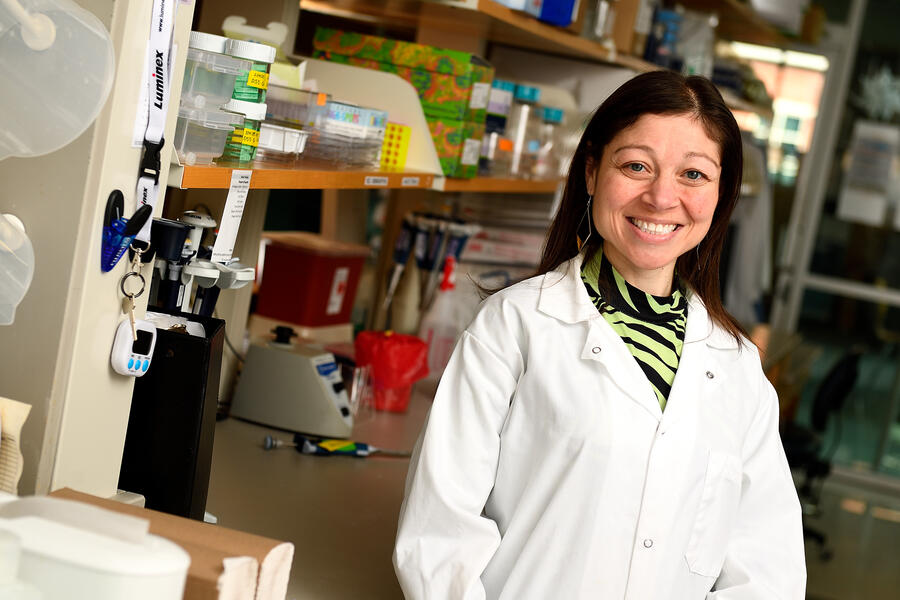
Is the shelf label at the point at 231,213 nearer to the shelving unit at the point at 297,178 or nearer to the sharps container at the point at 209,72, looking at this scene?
the shelving unit at the point at 297,178

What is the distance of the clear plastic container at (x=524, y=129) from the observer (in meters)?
3.11

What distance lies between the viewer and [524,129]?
3172 mm

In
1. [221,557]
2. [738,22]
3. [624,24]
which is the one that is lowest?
[221,557]

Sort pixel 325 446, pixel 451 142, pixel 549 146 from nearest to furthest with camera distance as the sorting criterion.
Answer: pixel 325 446 → pixel 451 142 → pixel 549 146

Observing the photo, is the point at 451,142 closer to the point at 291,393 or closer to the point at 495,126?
the point at 495,126

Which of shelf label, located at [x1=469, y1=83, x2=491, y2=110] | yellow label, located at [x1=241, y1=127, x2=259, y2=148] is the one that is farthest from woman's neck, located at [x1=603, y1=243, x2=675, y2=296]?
shelf label, located at [x1=469, y1=83, x2=491, y2=110]

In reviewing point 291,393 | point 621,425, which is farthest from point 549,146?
point 621,425

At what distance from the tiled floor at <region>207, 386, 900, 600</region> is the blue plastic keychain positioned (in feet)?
2.14

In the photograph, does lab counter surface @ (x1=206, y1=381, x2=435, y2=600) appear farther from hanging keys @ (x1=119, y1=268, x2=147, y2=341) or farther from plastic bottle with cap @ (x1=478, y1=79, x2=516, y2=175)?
plastic bottle with cap @ (x1=478, y1=79, x2=516, y2=175)

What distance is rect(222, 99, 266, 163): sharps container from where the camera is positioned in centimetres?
159

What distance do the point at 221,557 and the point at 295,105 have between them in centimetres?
111

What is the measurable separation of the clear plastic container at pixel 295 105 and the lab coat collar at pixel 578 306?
614 millimetres

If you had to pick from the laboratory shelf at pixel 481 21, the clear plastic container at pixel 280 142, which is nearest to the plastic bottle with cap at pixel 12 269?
the clear plastic container at pixel 280 142

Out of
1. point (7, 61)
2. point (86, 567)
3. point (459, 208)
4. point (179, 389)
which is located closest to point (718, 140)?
point (179, 389)
